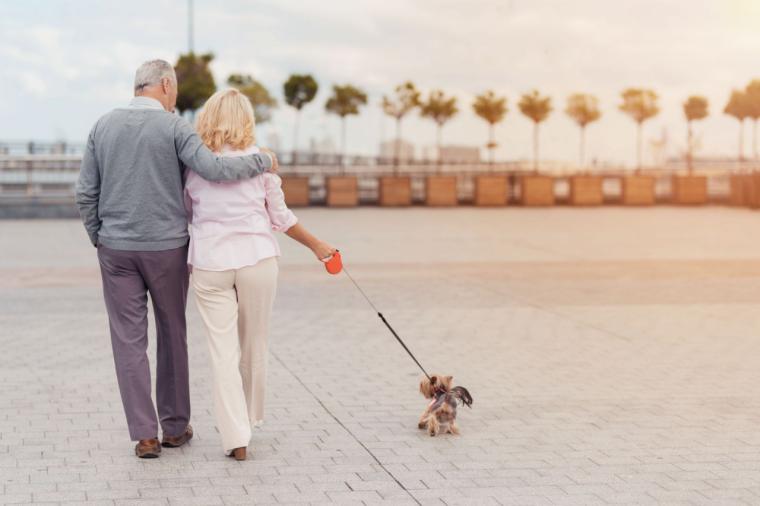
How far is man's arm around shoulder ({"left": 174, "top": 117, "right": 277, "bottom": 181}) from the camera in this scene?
5.42 metres

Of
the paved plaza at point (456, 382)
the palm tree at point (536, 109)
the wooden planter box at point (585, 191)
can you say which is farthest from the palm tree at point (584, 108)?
the paved plaza at point (456, 382)

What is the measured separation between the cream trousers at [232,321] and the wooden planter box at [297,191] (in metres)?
25.5

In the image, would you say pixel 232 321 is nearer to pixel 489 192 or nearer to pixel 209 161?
pixel 209 161

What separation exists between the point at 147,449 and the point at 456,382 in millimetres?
2512

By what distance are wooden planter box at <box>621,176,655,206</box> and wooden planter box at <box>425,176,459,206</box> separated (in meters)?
4.77

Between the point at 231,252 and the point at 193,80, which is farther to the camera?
the point at 193,80

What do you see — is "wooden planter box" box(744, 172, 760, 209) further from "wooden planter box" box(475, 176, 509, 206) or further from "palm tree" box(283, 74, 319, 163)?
"palm tree" box(283, 74, 319, 163)

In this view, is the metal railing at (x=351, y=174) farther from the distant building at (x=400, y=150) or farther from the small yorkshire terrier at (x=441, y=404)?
the small yorkshire terrier at (x=441, y=404)

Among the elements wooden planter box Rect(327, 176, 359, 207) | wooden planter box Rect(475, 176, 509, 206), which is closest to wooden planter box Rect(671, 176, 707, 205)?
wooden planter box Rect(475, 176, 509, 206)

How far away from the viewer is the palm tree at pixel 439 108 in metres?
40.8

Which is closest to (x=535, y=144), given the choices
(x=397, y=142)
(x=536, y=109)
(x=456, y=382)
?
(x=536, y=109)

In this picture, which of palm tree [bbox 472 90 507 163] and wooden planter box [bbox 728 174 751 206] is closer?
wooden planter box [bbox 728 174 751 206]

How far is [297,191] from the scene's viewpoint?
3127cm

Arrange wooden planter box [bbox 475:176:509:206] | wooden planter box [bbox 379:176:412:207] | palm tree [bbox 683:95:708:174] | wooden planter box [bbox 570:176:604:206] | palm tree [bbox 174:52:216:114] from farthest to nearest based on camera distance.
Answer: palm tree [bbox 683:95:708:174] → palm tree [bbox 174:52:216:114] → wooden planter box [bbox 570:176:604:206] → wooden planter box [bbox 475:176:509:206] → wooden planter box [bbox 379:176:412:207]
